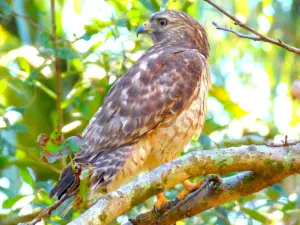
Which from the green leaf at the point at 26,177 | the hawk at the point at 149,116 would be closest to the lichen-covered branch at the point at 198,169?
the hawk at the point at 149,116

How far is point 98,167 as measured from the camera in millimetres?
3967

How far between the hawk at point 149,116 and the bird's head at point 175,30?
35 cm

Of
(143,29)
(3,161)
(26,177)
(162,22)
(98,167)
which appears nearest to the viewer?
(98,167)

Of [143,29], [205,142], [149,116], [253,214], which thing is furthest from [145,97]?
[253,214]

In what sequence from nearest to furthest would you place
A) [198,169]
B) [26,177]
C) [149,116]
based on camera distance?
[198,169]
[26,177]
[149,116]

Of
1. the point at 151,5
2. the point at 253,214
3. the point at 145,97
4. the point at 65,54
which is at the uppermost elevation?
the point at 151,5

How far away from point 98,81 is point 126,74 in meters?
0.38

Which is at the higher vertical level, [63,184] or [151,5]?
[151,5]

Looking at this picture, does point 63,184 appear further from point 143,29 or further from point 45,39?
point 143,29

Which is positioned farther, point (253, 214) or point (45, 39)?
point (45, 39)

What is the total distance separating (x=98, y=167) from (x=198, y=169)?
3.14 feet

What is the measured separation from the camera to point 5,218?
4645 mm

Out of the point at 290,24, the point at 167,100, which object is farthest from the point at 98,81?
the point at 290,24

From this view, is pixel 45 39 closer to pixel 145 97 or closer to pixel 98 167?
pixel 145 97
